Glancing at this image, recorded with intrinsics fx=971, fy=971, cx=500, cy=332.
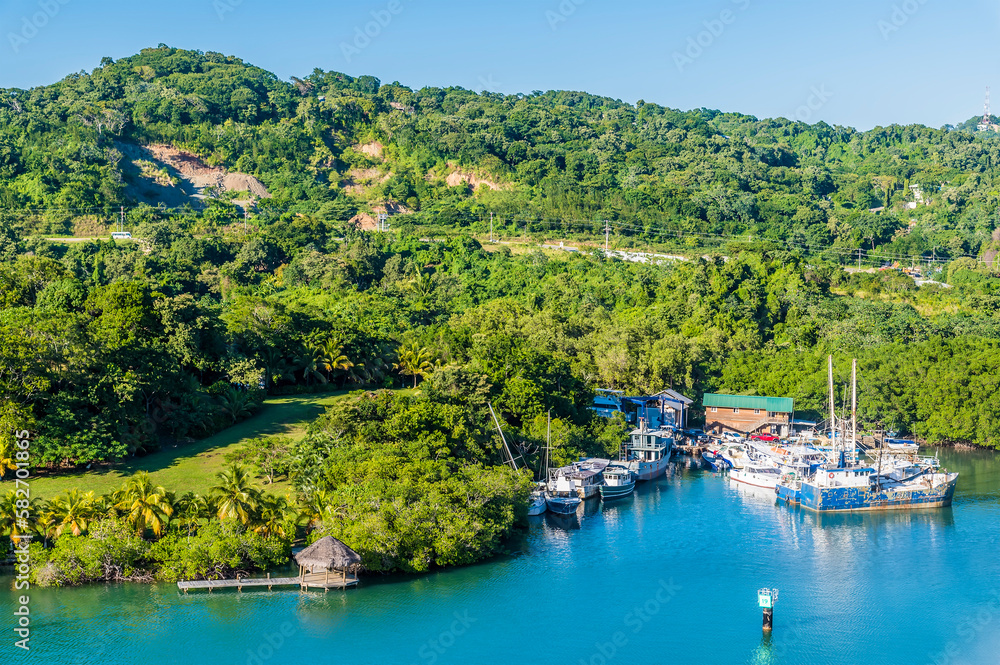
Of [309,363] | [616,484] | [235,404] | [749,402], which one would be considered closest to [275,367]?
[309,363]

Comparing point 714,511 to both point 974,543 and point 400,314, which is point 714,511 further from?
point 400,314

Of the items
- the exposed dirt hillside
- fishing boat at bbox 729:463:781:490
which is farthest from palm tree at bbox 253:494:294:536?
the exposed dirt hillside

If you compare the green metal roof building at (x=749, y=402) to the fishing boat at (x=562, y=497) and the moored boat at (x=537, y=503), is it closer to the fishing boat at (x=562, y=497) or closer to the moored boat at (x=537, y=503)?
the fishing boat at (x=562, y=497)

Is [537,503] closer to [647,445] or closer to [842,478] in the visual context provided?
[647,445]

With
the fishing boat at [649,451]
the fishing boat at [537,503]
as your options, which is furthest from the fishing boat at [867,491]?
the fishing boat at [537,503]

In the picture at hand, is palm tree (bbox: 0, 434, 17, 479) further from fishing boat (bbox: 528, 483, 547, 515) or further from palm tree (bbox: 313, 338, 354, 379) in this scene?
palm tree (bbox: 313, 338, 354, 379)

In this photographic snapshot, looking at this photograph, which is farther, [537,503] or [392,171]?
[392,171]

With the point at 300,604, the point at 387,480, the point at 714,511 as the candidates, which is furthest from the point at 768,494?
the point at 300,604
